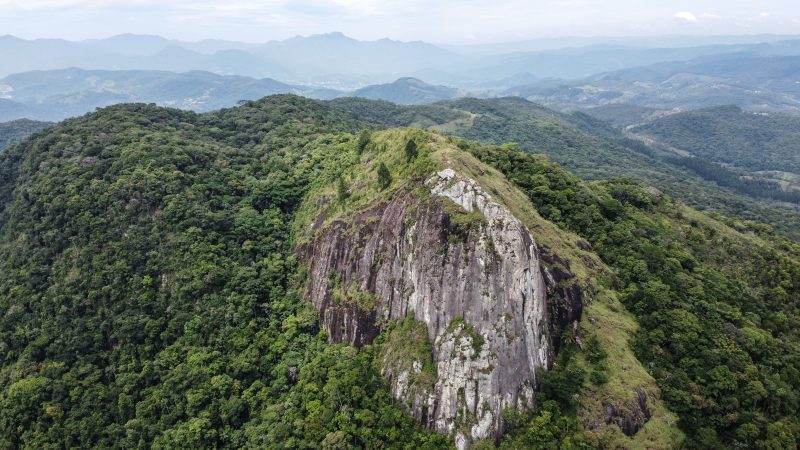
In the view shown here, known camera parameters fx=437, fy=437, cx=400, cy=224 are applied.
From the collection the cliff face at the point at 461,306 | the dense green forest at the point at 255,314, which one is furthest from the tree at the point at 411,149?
the dense green forest at the point at 255,314

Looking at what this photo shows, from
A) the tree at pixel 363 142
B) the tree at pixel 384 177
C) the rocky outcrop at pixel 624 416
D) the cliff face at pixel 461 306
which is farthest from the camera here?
the tree at pixel 363 142

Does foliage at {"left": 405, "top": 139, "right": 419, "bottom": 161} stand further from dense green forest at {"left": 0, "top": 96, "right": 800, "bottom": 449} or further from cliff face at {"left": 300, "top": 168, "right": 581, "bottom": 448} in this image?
dense green forest at {"left": 0, "top": 96, "right": 800, "bottom": 449}

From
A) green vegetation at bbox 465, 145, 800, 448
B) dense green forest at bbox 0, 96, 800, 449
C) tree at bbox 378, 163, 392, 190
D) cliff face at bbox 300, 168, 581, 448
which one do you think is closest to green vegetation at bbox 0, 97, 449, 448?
dense green forest at bbox 0, 96, 800, 449

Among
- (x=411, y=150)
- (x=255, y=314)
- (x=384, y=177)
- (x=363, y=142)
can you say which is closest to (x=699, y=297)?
(x=411, y=150)

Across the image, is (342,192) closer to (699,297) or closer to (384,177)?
(384,177)

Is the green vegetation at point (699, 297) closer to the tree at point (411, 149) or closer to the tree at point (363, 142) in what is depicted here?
the tree at point (411, 149)

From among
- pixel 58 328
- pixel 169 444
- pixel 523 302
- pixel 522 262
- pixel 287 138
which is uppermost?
pixel 287 138

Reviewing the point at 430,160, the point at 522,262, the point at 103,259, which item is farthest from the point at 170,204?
the point at 522,262

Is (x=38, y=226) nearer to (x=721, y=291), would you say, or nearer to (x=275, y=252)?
(x=275, y=252)

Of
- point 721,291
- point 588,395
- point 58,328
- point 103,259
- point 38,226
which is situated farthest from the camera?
point 38,226
